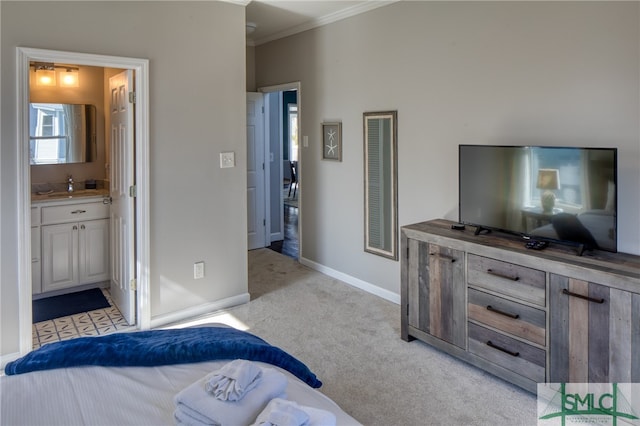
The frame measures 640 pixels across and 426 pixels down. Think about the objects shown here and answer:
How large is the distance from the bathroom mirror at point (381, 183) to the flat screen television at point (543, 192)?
0.99 metres

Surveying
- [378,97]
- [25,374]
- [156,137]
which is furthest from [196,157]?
[25,374]

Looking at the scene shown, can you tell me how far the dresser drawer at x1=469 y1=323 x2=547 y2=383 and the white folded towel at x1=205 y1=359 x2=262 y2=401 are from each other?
1753 millimetres

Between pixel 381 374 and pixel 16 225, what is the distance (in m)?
2.51

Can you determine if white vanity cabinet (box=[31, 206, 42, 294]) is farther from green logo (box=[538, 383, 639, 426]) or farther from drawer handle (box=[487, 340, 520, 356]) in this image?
green logo (box=[538, 383, 639, 426])

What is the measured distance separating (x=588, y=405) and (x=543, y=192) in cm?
114

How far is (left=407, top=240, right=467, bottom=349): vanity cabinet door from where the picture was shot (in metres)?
2.87

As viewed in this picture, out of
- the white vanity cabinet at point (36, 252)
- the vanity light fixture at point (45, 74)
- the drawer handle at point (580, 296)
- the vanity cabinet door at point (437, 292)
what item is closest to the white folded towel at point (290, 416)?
the drawer handle at point (580, 296)

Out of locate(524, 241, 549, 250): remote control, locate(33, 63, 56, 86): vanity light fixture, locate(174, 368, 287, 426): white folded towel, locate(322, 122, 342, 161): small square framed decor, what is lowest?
locate(174, 368, 287, 426): white folded towel

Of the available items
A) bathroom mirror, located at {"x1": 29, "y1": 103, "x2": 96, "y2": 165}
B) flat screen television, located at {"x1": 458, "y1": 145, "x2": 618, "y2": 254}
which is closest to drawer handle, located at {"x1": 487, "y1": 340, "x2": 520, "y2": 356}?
flat screen television, located at {"x1": 458, "y1": 145, "x2": 618, "y2": 254}

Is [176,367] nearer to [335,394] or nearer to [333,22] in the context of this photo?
[335,394]

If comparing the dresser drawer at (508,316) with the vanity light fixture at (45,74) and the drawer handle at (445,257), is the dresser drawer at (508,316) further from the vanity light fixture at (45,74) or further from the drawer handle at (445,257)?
the vanity light fixture at (45,74)

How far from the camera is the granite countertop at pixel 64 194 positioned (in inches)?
156

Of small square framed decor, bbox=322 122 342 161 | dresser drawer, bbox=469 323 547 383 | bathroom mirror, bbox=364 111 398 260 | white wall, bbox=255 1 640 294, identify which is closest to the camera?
dresser drawer, bbox=469 323 547 383

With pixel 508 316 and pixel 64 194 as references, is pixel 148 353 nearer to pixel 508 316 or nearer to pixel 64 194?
pixel 508 316
